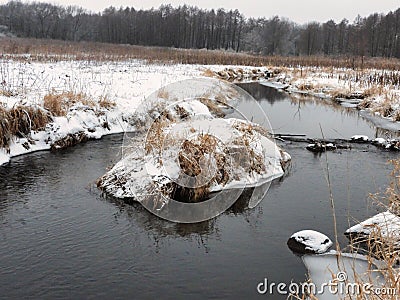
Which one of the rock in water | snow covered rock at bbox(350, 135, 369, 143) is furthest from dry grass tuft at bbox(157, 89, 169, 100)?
the rock in water

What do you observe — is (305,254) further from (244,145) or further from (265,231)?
(244,145)

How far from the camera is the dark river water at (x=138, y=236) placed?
4.26 m

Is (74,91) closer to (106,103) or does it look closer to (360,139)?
(106,103)

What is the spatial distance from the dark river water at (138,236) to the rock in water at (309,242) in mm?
128

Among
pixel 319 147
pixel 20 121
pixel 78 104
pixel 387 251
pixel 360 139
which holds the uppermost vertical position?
pixel 78 104

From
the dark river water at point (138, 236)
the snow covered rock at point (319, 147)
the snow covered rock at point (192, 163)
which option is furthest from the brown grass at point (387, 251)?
the snow covered rock at point (319, 147)

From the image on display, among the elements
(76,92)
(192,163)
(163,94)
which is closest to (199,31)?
(163,94)

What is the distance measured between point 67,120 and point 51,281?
20.2ft

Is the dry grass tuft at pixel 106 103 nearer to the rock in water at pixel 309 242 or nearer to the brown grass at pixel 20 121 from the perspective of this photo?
the brown grass at pixel 20 121

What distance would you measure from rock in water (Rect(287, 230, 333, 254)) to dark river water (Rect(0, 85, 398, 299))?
0.42 ft

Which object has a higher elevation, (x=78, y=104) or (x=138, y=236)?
(x=78, y=104)

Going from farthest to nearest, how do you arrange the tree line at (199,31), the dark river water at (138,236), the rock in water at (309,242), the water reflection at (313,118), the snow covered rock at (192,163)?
1. the tree line at (199,31)
2. the water reflection at (313,118)
3. the snow covered rock at (192,163)
4. the rock in water at (309,242)
5. the dark river water at (138,236)

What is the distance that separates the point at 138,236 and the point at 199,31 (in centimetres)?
6212

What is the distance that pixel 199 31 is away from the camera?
64.4 meters
